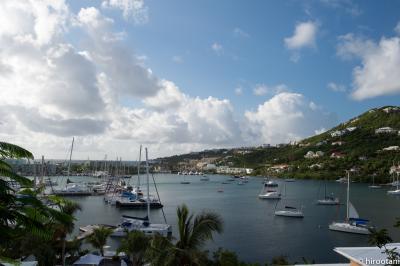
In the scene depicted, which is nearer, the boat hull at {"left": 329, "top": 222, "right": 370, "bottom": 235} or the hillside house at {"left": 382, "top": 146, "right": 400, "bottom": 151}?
the boat hull at {"left": 329, "top": 222, "right": 370, "bottom": 235}

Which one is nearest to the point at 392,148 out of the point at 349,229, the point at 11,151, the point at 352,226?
the point at 352,226

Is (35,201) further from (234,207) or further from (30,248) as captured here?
(234,207)

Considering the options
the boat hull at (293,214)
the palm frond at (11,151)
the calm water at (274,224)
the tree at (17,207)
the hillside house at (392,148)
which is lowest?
the calm water at (274,224)

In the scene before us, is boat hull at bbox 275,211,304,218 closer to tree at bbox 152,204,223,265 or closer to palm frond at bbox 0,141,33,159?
tree at bbox 152,204,223,265

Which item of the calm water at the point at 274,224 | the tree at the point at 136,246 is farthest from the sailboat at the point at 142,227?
the tree at the point at 136,246

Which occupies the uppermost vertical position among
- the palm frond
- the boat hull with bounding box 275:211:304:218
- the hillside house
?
the hillside house

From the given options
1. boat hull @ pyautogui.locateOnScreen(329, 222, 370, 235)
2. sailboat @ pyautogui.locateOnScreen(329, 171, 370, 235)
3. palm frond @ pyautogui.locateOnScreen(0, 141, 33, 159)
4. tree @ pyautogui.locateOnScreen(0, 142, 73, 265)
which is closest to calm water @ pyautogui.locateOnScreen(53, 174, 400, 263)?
boat hull @ pyautogui.locateOnScreen(329, 222, 370, 235)

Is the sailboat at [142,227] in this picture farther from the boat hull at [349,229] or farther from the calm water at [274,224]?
the boat hull at [349,229]

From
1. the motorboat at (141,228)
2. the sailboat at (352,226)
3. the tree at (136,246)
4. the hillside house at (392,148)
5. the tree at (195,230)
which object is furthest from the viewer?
the hillside house at (392,148)

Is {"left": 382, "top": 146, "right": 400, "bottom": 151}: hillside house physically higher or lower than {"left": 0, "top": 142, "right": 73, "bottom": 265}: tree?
higher

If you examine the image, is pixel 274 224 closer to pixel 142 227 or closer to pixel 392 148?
pixel 142 227

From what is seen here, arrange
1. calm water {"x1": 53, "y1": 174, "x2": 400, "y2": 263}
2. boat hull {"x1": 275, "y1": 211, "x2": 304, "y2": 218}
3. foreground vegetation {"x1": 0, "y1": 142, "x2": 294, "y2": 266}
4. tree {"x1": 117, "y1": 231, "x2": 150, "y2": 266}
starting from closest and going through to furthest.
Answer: foreground vegetation {"x1": 0, "y1": 142, "x2": 294, "y2": 266} < tree {"x1": 117, "y1": 231, "x2": 150, "y2": 266} < calm water {"x1": 53, "y1": 174, "x2": 400, "y2": 263} < boat hull {"x1": 275, "y1": 211, "x2": 304, "y2": 218}

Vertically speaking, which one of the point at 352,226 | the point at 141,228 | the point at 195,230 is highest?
the point at 195,230

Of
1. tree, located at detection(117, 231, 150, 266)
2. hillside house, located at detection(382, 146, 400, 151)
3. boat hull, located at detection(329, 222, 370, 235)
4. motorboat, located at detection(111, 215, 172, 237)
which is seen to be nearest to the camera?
tree, located at detection(117, 231, 150, 266)
